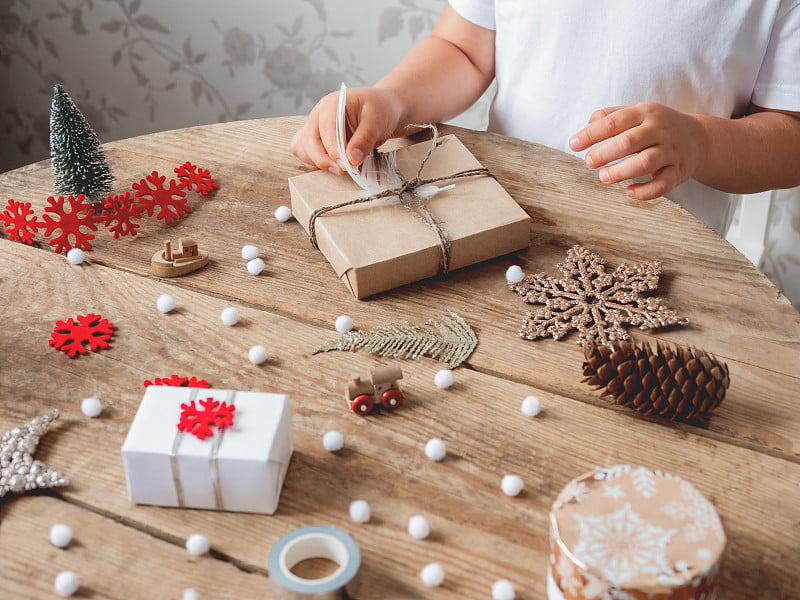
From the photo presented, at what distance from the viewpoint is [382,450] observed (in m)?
0.70

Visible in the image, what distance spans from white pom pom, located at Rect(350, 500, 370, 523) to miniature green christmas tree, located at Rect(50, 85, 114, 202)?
57cm

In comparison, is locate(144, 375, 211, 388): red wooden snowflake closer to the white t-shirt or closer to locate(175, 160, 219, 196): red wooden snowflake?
locate(175, 160, 219, 196): red wooden snowflake

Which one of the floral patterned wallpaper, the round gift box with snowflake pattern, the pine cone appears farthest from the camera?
the floral patterned wallpaper

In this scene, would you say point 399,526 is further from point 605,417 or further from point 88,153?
point 88,153

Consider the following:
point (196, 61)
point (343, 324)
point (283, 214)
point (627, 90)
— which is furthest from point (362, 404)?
point (196, 61)

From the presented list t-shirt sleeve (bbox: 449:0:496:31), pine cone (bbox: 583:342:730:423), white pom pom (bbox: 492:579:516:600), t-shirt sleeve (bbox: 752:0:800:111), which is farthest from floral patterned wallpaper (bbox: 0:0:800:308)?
white pom pom (bbox: 492:579:516:600)

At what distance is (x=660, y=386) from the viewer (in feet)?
2.36

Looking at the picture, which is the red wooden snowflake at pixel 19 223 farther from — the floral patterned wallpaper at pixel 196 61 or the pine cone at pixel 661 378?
the floral patterned wallpaper at pixel 196 61

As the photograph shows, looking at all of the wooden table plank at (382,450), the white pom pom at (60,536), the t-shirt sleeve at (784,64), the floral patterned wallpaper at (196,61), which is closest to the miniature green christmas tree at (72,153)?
the wooden table plank at (382,450)

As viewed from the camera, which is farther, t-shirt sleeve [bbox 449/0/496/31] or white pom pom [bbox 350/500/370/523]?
t-shirt sleeve [bbox 449/0/496/31]

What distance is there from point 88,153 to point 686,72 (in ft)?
2.74

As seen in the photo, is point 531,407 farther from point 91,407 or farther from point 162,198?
point 162,198

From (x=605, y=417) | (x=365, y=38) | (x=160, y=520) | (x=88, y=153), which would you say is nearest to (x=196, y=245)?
(x=88, y=153)

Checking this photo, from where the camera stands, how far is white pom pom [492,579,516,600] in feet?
1.90
